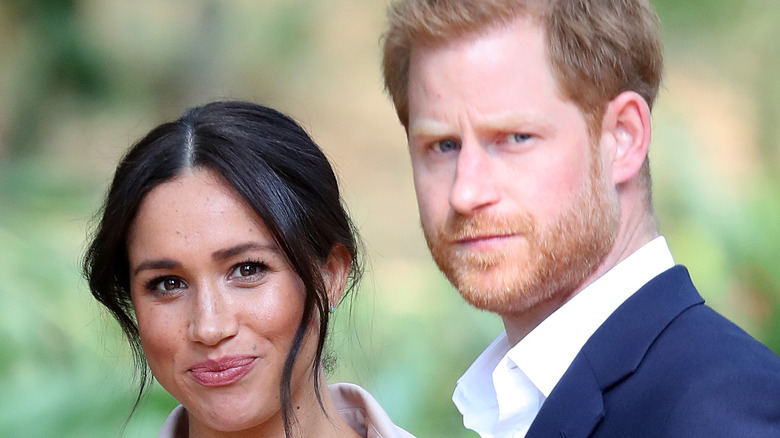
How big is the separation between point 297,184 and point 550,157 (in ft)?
2.60

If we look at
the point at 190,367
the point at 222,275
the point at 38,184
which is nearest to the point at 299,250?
the point at 222,275

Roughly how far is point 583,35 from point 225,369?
114cm

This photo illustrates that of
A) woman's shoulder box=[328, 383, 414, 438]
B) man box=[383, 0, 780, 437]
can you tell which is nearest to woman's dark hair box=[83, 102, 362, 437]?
woman's shoulder box=[328, 383, 414, 438]

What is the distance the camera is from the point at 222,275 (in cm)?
248

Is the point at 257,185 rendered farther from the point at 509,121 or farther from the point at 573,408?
the point at 573,408

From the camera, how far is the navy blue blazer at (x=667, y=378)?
1635 millimetres

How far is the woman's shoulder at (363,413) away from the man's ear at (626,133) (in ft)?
3.44

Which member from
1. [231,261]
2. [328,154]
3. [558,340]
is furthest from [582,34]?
[328,154]

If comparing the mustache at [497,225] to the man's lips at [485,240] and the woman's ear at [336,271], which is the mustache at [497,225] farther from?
the woman's ear at [336,271]

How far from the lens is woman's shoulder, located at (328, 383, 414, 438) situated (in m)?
2.81

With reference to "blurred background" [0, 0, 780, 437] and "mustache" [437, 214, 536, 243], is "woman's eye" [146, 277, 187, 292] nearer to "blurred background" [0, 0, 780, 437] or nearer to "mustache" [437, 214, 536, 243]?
"mustache" [437, 214, 536, 243]

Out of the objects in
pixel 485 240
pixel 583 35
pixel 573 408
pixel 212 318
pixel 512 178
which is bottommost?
pixel 573 408

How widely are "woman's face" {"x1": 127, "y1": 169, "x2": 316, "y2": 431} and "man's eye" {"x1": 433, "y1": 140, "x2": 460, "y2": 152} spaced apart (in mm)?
574

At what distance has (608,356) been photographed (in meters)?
1.90
